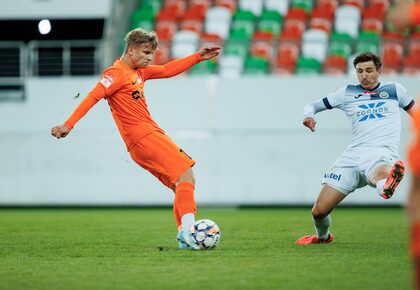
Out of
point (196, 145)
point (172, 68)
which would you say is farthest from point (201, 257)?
point (196, 145)

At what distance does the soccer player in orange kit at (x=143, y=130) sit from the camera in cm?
835

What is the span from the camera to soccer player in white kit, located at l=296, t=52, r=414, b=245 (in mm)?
8812

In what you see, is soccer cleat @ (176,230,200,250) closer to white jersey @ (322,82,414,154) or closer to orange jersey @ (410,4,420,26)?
white jersey @ (322,82,414,154)

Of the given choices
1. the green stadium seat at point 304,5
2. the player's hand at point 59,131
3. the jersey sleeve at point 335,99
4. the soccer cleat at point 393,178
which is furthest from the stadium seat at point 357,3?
the player's hand at point 59,131

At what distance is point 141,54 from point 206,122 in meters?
9.93

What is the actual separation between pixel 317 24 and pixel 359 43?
101 inches

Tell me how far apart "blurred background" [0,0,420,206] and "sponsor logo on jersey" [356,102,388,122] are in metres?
8.46

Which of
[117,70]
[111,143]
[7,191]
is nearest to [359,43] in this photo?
[111,143]

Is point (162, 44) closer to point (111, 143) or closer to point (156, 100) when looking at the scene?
point (156, 100)

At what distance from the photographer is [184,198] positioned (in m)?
8.31

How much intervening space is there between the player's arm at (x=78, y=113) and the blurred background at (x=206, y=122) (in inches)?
376

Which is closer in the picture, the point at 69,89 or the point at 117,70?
the point at 117,70

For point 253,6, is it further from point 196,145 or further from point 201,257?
point 201,257

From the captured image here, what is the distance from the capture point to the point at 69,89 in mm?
18266
